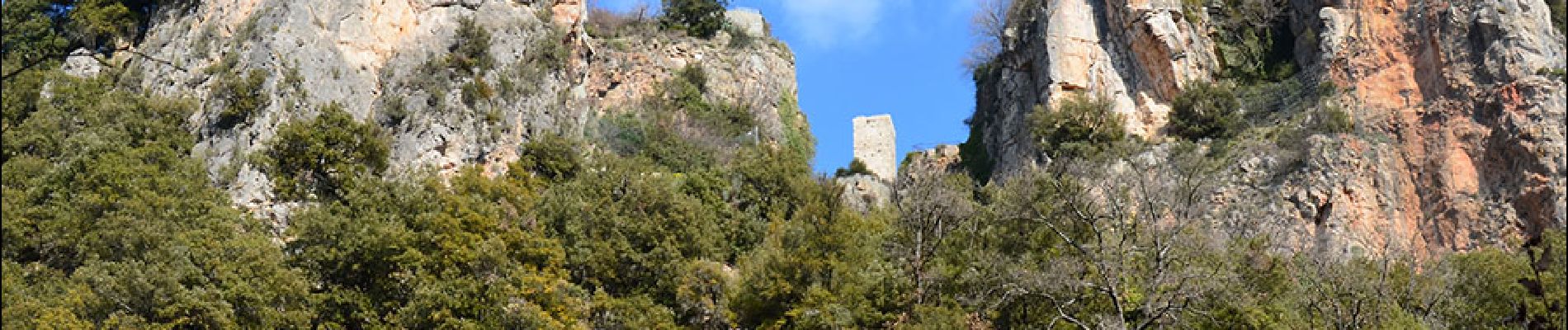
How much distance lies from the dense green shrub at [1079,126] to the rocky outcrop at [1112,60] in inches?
27.4

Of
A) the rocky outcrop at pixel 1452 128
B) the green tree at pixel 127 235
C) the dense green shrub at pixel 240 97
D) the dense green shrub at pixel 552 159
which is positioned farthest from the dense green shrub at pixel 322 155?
the rocky outcrop at pixel 1452 128

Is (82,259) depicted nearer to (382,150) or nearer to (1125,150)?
(382,150)

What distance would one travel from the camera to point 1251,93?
41.0 meters

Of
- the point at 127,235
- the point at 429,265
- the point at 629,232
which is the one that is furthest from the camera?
the point at 629,232

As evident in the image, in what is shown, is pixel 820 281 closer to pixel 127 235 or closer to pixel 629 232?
pixel 629 232

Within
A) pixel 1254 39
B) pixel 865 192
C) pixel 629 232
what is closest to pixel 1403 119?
pixel 1254 39

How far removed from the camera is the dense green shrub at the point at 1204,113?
40000 millimetres

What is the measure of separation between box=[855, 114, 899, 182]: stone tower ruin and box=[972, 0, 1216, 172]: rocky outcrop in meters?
7.57

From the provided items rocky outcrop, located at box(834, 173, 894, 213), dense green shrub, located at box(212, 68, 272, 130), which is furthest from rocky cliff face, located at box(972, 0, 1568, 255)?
dense green shrub, located at box(212, 68, 272, 130)

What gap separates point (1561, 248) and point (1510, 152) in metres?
4.63

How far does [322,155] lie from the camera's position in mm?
31266

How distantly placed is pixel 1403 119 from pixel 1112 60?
25.3ft

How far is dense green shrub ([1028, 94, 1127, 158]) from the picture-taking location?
131 feet

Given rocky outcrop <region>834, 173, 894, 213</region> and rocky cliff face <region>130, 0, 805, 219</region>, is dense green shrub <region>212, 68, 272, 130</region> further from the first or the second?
rocky outcrop <region>834, 173, 894, 213</region>
